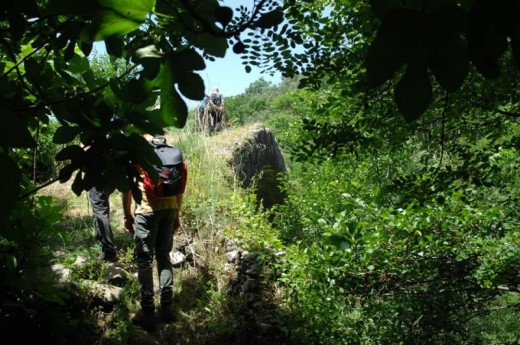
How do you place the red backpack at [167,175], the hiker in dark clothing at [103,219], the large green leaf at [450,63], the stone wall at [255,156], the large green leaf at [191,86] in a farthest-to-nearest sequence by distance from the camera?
1. the stone wall at [255,156]
2. the hiker in dark clothing at [103,219]
3. the red backpack at [167,175]
4. the large green leaf at [191,86]
5. the large green leaf at [450,63]

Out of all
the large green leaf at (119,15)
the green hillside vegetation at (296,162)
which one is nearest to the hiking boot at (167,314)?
the green hillside vegetation at (296,162)

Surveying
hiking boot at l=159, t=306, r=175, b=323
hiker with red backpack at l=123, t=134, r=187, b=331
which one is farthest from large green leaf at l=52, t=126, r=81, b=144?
hiking boot at l=159, t=306, r=175, b=323

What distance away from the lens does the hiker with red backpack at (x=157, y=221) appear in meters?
3.52

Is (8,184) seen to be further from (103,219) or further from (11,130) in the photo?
(103,219)

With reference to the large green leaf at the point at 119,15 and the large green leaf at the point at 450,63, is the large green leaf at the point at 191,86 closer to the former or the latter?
the large green leaf at the point at 119,15

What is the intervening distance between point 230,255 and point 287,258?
880 mm

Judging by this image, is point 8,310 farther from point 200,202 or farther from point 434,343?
point 200,202

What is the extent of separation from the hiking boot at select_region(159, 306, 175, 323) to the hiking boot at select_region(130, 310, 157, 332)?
0.46 feet

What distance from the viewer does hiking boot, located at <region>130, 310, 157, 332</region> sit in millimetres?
3736

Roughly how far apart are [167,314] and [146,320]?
9.9 inches

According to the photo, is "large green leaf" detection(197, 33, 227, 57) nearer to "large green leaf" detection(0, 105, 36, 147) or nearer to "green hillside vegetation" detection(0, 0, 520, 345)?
"green hillside vegetation" detection(0, 0, 520, 345)

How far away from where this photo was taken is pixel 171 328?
391 centimetres

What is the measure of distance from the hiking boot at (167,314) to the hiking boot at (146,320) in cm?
14

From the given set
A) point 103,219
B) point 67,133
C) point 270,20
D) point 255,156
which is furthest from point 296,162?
point 255,156
